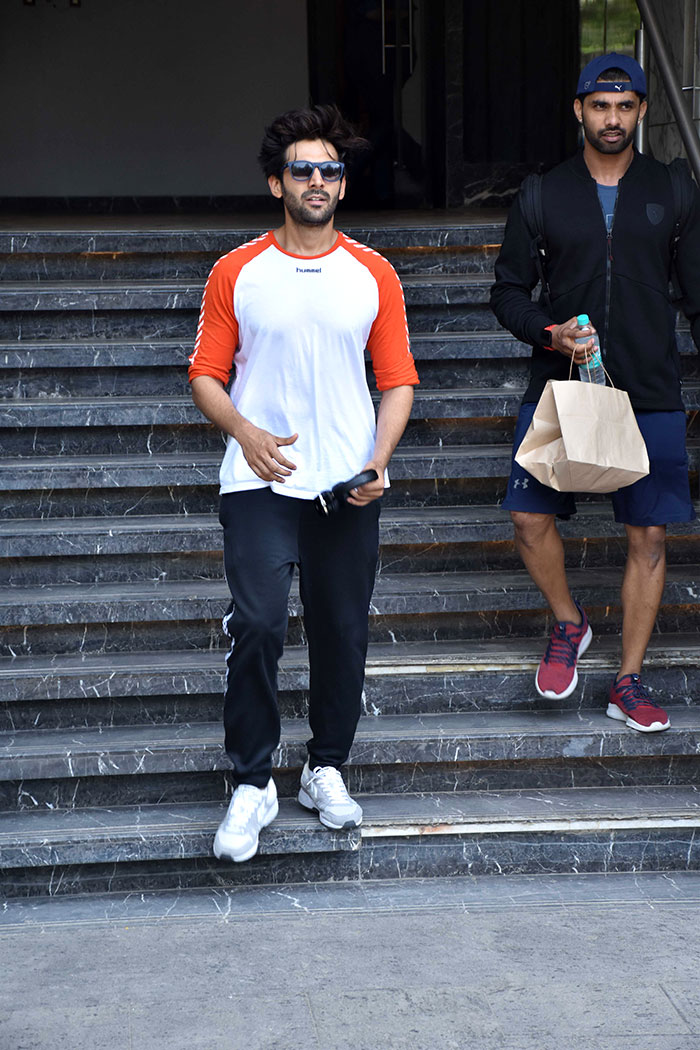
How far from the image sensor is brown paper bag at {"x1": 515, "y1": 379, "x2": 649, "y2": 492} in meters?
3.41

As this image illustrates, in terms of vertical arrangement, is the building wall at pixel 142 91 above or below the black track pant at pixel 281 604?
above

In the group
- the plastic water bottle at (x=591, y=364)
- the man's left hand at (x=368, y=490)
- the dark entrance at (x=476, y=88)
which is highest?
the dark entrance at (x=476, y=88)

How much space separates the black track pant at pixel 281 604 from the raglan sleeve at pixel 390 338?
33 centimetres

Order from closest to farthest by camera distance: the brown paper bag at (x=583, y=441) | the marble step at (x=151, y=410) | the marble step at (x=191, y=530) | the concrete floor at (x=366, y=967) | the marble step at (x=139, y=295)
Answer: the concrete floor at (x=366, y=967) → the brown paper bag at (x=583, y=441) → the marble step at (x=191, y=530) → the marble step at (x=151, y=410) → the marble step at (x=139, y=295)

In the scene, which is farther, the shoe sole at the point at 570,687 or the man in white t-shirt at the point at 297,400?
the shoe sole at the point at 570,687

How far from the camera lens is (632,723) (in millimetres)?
3803

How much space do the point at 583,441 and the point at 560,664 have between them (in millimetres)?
777

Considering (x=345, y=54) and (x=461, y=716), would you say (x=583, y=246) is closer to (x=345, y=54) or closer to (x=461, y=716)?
(x=461, y=716)

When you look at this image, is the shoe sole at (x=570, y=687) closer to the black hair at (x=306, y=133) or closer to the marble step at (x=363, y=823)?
the marble step at (x=363, y=823)

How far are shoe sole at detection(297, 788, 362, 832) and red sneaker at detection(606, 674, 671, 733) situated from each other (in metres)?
0.89

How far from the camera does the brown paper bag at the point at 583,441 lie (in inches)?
134

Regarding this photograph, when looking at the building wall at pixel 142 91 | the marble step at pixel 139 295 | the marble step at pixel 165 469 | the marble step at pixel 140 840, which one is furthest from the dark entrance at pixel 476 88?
the marble step at pixel 140 840

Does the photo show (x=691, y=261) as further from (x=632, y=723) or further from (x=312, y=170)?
(x=632, y=723)

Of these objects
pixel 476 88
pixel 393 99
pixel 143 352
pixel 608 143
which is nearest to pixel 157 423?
pixel 143 352
